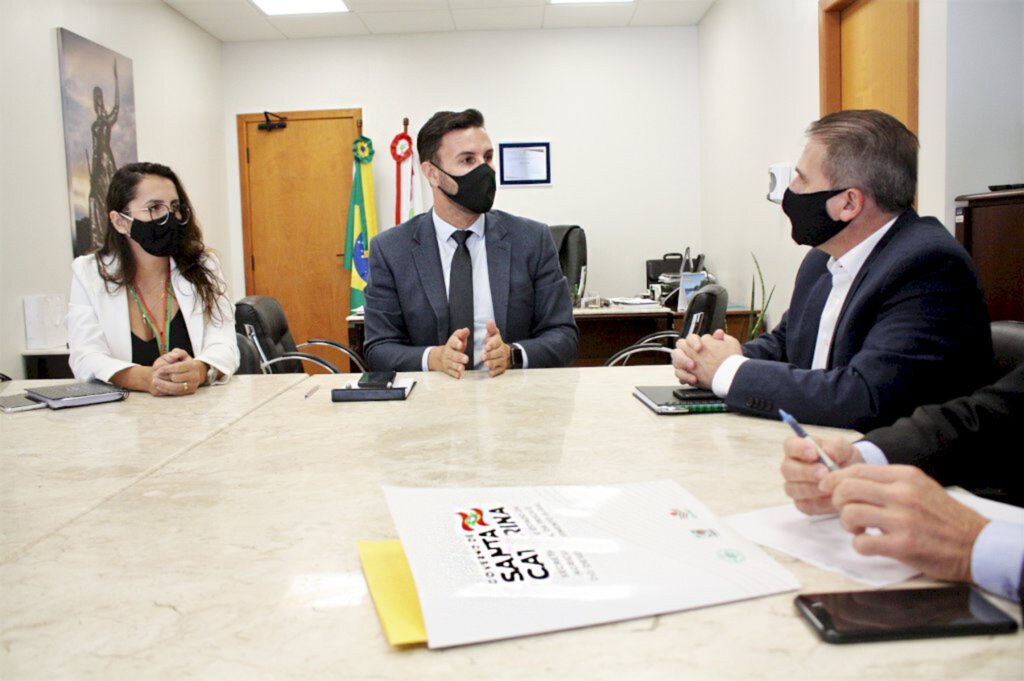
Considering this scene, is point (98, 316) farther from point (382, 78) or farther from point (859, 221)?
point (382, 78)

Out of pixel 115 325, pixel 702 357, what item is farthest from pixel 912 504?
pixel 115 325

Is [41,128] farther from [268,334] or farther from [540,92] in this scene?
[540,92]

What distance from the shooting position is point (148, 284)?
257 cm

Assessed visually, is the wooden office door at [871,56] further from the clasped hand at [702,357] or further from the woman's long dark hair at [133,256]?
the woman's long dark hair at [133,256]

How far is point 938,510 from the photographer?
78 centimetres

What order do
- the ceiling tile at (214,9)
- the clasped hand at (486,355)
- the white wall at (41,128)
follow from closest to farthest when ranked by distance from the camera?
1. the clasped hand at (486,355)
2. the white wall at (41,128)
3. the ceiling tile at (214,9)

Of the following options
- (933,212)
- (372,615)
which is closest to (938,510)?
(372,615)

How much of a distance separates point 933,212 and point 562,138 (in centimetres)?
423

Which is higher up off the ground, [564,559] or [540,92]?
[540,92]

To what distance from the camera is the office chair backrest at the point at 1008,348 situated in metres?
1.59

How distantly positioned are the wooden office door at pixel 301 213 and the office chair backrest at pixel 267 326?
3184 mm

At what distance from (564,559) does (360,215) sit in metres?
6.22

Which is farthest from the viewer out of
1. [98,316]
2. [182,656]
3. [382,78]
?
[382,78]

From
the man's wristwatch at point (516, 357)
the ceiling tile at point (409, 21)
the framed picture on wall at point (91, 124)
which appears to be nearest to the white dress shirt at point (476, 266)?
the man's wristwatch at point (516, 357)
